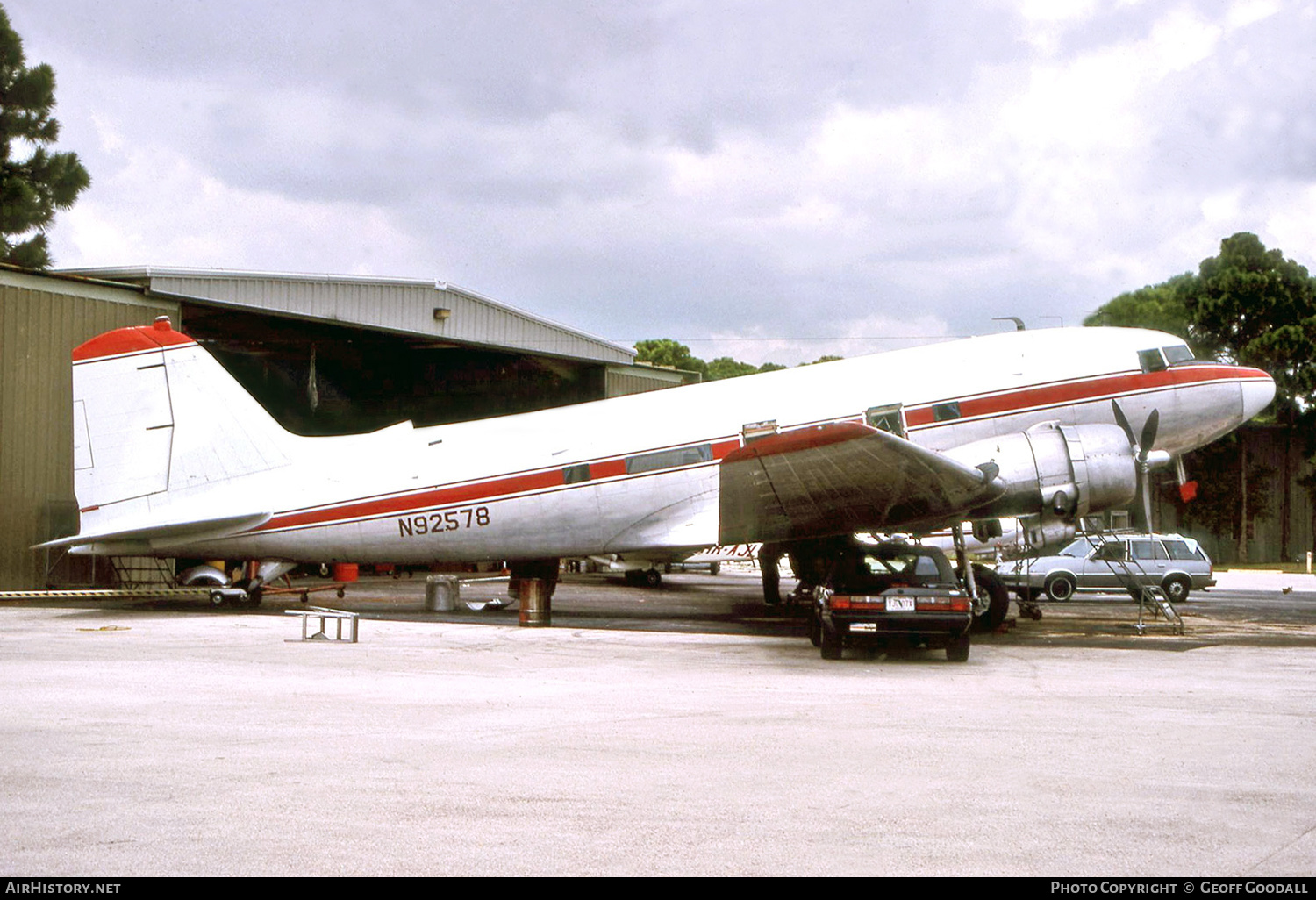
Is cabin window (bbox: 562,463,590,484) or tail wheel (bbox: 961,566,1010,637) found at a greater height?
cabin window (bbox: 562,463,590,484)

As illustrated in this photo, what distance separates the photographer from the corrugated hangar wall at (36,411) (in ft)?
78.3

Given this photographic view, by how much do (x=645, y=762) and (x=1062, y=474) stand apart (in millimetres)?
11755

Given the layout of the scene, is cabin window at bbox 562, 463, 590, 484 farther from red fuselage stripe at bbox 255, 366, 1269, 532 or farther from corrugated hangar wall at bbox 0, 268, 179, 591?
corrugated hangar wall at bbox 0, 268, 179, 591

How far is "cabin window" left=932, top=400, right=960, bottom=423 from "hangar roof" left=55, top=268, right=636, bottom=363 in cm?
1747

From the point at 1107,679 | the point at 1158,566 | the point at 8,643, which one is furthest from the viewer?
the point at 1158,566

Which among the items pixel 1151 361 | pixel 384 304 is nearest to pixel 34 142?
pixel 384 304

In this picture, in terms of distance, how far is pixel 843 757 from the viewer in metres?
7.87

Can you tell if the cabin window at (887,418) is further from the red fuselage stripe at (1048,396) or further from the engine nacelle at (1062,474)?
the engine nacelle at (1062,474)

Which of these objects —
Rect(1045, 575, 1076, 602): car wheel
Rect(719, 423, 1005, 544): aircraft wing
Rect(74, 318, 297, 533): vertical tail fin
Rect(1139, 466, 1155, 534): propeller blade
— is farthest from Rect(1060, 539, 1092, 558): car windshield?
Rect(74, 318, 297, 533): vertical tail fin

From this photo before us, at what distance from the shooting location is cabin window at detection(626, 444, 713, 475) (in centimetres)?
1956

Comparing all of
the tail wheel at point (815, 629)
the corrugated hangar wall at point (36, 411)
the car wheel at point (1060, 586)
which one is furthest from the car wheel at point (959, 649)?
the corrugated hangar wall at point (36, 411)

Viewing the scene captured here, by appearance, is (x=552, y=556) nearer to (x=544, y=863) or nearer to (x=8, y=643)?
(x=8, y=643)
